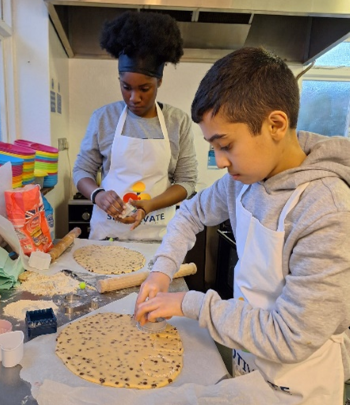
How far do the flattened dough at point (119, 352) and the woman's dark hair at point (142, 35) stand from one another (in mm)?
972

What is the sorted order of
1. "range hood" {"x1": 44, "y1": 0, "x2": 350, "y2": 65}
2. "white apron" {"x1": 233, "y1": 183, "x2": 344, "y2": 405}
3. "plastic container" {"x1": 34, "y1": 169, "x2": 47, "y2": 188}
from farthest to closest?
1. "range hood" {"x1": 44, "y1": 0, "x2": 350, "y2": 65}
2. "plastic container" {"x1": 34, "y1": 169, "x2": 47, "y2": 188}
3. "white apron" {"x1": 233, "y1": 183, "x2": 344, "y2": 405}

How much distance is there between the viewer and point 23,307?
3.00 ft

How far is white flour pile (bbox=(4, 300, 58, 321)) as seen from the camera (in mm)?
881

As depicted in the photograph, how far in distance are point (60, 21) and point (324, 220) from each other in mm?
2009

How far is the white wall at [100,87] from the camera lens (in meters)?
2.56

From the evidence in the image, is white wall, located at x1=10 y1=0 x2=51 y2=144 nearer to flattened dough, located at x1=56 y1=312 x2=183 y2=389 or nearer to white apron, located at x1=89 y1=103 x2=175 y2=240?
white apron, located at x1=89 y1=103 x2=175 y2=240

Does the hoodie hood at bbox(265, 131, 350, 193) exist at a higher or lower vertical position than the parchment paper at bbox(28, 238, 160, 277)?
higher

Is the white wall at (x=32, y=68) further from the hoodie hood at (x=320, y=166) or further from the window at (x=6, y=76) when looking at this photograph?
the hoodie hood at (x=320, y=166)

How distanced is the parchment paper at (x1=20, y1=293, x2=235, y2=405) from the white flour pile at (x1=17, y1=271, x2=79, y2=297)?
23 cm

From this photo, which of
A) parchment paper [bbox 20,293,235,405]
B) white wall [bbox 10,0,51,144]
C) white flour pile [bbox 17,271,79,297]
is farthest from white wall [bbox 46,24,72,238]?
parchment paper [bbox 20,293,235,405]

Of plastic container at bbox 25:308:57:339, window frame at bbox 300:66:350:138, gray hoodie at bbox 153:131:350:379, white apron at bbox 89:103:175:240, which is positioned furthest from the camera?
window frame at bbox 300:66:350:138

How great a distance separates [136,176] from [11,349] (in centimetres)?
94

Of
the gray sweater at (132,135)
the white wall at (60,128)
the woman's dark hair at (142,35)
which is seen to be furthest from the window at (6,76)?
the woman's dark hair at (142,35)

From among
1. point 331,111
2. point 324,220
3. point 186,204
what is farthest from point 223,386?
point 331,111
